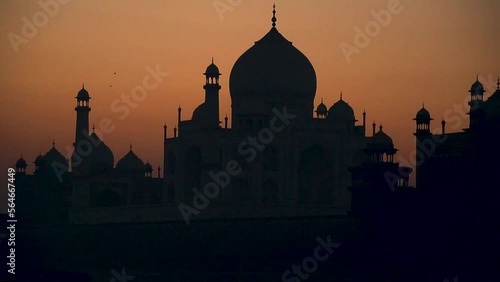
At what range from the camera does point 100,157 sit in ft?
235

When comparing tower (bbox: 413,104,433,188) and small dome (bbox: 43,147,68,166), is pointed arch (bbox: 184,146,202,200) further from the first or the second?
small dome (bbox: 43,147,68,166)

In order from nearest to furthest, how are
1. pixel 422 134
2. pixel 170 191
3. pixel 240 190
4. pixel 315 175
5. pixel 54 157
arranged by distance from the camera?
pixel 422 134
pixel 240 190
pixel 315 175
pixel 170 191
pixel 54 157

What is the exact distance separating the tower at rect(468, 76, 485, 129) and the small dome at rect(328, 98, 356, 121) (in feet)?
26.2

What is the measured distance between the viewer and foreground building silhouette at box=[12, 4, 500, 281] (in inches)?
2025

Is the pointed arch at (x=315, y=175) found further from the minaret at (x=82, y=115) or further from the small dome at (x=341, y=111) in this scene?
the minaret at (x=82, y=115)

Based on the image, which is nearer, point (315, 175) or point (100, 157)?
point (315, 175)

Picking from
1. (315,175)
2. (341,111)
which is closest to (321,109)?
(341,111)

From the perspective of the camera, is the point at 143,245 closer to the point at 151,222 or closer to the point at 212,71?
the point at 151,222

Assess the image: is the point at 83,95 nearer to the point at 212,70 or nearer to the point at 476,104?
the point at 212,70

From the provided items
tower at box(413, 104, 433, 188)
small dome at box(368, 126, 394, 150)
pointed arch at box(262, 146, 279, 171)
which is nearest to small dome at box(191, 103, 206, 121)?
pointed arch at box(262, 146, 279, 171)

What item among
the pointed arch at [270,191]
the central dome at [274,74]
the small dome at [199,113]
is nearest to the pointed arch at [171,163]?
the small dome at [199,113]

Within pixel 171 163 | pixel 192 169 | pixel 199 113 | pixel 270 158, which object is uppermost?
pixel 199 113

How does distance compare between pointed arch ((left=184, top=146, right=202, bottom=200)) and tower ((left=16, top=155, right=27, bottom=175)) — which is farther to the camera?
tower ((left=16, top=155, right=27, bottom=175))

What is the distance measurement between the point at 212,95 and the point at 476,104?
10313mm
